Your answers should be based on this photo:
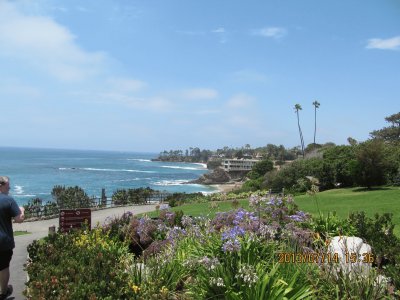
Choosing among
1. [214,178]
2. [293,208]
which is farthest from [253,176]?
[293,208]

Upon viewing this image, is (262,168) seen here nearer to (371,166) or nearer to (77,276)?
(371,166)

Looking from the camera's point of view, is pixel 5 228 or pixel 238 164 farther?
pixel 238 164

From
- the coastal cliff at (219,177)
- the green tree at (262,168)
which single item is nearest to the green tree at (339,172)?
the green tree at (262,168)

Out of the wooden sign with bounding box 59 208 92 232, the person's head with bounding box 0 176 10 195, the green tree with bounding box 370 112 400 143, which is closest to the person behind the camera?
the person's head with bounding box 0 176 10 195

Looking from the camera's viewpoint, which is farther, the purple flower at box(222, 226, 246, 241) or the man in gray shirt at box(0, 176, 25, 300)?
the man in gray shirt at box(0, 176, 25, 300)

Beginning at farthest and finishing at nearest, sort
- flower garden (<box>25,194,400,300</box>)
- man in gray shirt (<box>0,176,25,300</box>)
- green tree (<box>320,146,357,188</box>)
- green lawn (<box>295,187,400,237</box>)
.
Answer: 1. green tree (<box>320,146,357,188</box>)
2. green lawn (<box>295,187,400,237</box>)
3. man in gray shirt (<box>0,176,25,300</box>)
4. flower garden (<box>25,194,400,300</box>)

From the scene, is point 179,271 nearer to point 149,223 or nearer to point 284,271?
point 284,271

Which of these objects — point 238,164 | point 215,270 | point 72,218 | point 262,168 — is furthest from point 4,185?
point 238,164

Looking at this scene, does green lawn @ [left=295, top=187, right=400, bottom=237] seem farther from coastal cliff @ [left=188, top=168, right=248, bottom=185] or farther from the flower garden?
coastal cliff @ [left=188, top=168, right=248, bottom=185]

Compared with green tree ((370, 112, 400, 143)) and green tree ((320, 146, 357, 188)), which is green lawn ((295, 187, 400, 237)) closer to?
green tree ((320, 146, 357, 188))

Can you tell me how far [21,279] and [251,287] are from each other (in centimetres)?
523
